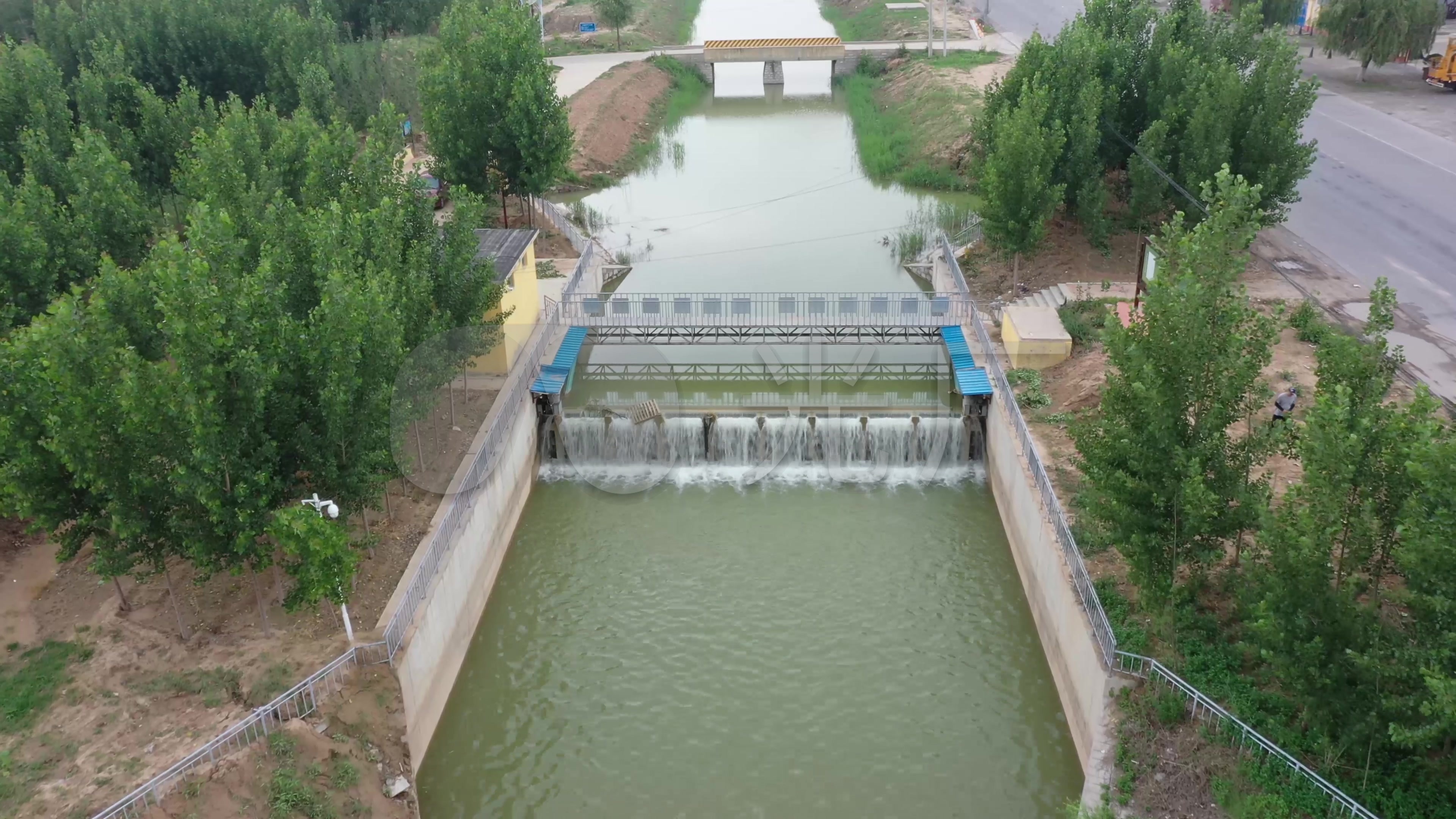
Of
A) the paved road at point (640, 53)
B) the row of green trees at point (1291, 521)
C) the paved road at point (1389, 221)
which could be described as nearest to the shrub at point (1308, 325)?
the paved road at point (1389, 221)

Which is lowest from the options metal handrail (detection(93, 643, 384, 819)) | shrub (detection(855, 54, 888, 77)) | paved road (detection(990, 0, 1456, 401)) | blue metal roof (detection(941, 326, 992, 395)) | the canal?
the canal

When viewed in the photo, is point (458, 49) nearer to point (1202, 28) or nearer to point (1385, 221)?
point (1202, 28)

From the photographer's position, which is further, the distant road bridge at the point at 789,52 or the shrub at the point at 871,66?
the distant road bridge at the point at 789,52

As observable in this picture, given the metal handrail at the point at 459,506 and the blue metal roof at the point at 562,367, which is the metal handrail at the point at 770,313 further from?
the metal handrail at the point at 459,506

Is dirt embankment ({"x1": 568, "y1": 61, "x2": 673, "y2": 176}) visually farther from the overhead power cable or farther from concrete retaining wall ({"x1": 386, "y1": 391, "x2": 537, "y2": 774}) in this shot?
concrete retaining wall ({"x1": 386, "y1": 391, "x2": 537, "y2": 774})

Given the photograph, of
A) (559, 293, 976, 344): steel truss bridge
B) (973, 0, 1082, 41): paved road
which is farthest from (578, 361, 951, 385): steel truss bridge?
(973, 0, 1082, 41): paved road

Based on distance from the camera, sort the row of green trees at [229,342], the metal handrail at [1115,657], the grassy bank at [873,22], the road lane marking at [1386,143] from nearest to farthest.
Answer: the metal handrail at [1115,657], the row of green trees at [229,342], the road lane marking at [1386,143], the grassy bank at [873,22]

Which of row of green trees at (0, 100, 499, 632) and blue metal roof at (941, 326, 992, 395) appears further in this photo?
blue metal roof at (941, 326, 992, 395)
